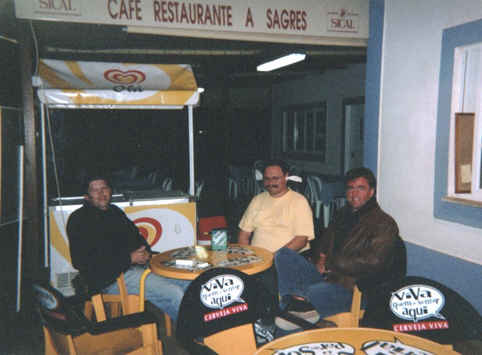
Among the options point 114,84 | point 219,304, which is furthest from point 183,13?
point 219,304

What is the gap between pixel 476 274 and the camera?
280 cm

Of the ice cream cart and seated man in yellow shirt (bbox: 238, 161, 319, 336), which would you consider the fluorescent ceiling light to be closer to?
the ice cream cart

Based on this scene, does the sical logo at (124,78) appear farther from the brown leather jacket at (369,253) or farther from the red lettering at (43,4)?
the brown leather jacket at (369,253)

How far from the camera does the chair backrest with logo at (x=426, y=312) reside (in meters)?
1.77

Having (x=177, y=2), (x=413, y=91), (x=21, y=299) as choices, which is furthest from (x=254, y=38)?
(x=21, y=299)

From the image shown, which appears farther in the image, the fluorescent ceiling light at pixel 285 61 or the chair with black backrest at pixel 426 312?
the fluorescent ceiling light at pixel 285 61

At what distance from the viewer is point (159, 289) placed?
265 cm

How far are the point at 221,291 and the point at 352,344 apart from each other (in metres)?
0.67

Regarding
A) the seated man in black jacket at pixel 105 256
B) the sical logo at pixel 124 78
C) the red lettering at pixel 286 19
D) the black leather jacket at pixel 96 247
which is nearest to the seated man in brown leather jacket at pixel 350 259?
the seated man in black jacket at pixel 105 256

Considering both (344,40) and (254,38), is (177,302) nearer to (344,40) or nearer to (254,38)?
(254,38)

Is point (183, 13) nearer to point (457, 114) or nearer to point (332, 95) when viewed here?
point (457, 114)

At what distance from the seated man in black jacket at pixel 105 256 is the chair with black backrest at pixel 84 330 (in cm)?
31

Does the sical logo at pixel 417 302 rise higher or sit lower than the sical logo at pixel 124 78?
lower

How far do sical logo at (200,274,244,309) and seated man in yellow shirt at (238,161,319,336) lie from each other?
3.55 ft
